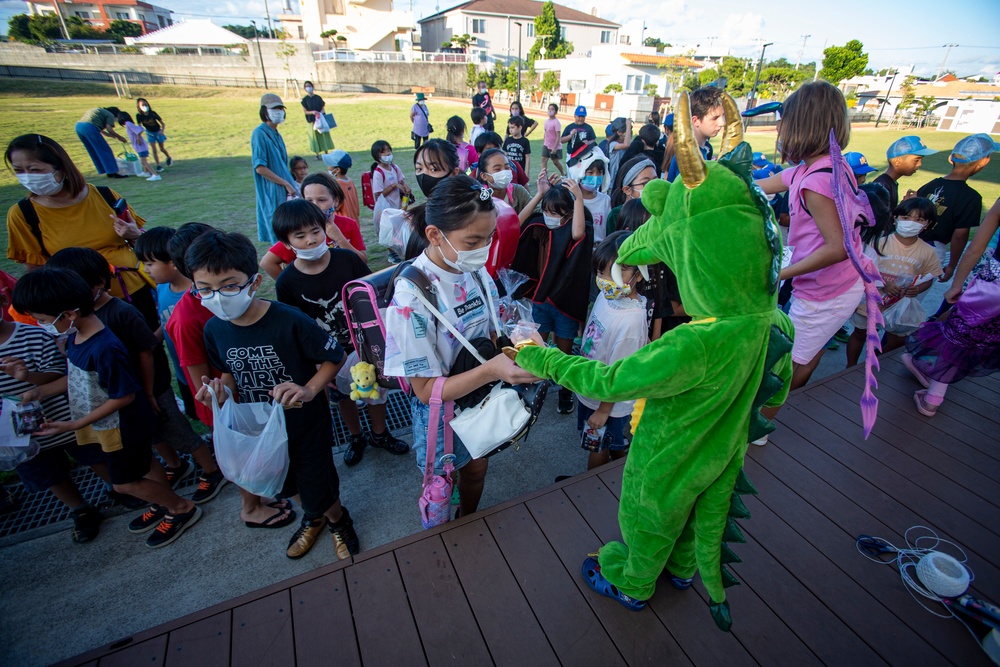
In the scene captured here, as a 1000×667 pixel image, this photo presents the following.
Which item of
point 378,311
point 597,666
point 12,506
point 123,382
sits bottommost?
point 12,506

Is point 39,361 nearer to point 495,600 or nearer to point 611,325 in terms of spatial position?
point 495,600

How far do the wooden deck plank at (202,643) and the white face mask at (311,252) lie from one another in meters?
1.92

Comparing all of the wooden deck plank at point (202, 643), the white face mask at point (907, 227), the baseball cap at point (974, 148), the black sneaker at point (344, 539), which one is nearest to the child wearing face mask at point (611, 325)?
the black sneaker at point (344, 539)

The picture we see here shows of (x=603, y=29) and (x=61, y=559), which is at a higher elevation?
(x=603, y=29)

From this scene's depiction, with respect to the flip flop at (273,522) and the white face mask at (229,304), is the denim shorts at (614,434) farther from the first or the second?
the white face mask at (229,304)

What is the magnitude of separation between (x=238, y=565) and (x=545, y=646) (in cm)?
178

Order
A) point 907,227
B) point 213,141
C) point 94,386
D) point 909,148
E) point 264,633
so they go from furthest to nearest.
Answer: point 213,141
point 909,148
point 907,227
point 94,386
point 264,633

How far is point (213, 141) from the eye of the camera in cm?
1630

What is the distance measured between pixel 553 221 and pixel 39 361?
318 cm

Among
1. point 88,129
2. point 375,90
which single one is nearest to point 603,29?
point 375,90

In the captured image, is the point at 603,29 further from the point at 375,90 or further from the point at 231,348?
the point at 231,348

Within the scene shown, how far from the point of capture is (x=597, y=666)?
185cm

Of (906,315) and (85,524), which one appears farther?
(906,315)

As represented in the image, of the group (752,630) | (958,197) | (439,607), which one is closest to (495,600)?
(439,607)
